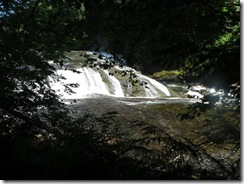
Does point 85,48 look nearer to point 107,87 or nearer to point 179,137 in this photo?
point 179,137

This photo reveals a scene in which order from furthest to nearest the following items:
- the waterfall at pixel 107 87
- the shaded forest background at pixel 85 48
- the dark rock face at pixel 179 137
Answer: the waterfall at pixel 107 87 → the dark rock face at pixel 179 137 → the shaded forest background at pixel 85 48

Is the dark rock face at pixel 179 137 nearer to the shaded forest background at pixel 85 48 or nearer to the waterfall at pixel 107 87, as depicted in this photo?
the shaded forest background at pixel 85 48

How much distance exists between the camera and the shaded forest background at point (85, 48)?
384cm

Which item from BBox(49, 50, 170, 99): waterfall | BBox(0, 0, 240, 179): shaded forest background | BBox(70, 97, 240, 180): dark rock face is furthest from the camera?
BBox(49, 50, 170, 99): waterfall

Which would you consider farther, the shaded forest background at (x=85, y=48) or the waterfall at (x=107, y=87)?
the waterfall at (x=107, y=87)

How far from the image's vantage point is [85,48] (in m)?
5.29

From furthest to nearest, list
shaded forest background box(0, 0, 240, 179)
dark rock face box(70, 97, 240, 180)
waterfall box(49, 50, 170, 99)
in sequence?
waterfall box(49, 50, 170, 99) < dark rock face box(70, 97, 240, 180) < shaded forest background box(0, 0, 240, 179)

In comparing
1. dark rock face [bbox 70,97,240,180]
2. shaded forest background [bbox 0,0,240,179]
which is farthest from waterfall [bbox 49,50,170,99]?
shaded forest background [bbox 0,0,240,179]

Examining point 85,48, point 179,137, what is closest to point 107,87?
point 179,137

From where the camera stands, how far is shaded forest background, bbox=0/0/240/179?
12.6ft

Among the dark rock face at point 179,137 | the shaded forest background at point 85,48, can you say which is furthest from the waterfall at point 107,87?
the shaded forest background at point 85,48

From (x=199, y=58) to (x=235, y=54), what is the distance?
56 cm

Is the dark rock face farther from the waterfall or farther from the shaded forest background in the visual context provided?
the waterfall

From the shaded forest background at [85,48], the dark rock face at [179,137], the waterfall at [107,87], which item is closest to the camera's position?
the shaded forest background at [85,48]
